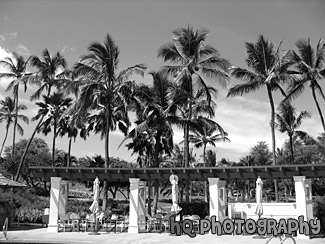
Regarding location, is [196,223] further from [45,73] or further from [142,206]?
[45,73]

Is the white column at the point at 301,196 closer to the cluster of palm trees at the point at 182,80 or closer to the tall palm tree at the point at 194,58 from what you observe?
the cluster of palm trees at the point at 182,80

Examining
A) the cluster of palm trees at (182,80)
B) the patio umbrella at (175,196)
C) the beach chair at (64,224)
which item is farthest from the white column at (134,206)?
the cluster of palm trees at (182,80)

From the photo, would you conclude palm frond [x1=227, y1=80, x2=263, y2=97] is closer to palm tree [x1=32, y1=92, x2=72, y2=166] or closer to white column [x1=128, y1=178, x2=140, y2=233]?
white column [x1=128, y1=178, x2=140, y2=233]

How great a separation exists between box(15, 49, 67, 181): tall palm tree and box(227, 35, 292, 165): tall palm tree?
52.2 feet

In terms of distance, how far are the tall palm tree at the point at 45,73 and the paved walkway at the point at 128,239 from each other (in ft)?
51.3

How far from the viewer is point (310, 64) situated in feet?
78.9

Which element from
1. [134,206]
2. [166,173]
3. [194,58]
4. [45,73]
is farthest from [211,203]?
[45,73]

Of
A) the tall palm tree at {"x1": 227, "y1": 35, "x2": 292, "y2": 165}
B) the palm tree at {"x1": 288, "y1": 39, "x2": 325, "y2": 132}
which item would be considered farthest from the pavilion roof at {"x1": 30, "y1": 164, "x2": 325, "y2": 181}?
the palm tree at {"x1": 288, "y1": 39, "x2": 325, "y2": 132}

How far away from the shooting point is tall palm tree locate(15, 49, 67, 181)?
29.7 m

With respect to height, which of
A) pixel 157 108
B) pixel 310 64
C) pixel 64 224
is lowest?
pixel 64 224

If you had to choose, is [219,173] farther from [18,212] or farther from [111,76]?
[18,212]

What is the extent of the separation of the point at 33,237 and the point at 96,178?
13.5 ft

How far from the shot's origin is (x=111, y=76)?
2342cm

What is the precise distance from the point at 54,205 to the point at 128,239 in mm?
5340
